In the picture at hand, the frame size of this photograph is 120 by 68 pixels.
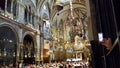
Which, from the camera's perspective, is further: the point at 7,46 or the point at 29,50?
the point at 29,50

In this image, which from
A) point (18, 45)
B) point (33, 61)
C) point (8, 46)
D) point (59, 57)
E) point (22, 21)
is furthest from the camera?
point (59, 57)

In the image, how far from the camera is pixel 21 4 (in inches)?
631

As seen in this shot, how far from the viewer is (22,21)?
15945 millimetres

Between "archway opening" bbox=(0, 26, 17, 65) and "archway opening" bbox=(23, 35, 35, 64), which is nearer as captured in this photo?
"archway opening" bbox=(0, 26, 17, 65)

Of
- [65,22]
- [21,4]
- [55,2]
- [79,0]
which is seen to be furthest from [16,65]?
[65,22]

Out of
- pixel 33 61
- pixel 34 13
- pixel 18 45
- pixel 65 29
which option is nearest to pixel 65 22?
pixel 65 29

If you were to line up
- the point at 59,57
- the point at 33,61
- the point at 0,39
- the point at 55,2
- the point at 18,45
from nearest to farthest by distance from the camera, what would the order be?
the point at 0,39
the point at 18,45
the point at 33,61
the point at 55,2
the point at 59,57

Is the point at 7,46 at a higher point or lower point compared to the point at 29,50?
higher

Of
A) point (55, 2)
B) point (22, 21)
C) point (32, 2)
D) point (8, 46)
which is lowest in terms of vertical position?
point (8, 46)

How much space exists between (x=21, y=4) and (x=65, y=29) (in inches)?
703

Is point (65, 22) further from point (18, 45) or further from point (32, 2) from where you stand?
point (18, 45)

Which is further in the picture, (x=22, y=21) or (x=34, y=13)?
(x=34, y=13)

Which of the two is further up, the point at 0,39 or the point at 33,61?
the point at 0,39

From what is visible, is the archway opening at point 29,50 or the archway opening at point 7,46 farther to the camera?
the archway opening at point 29,50
